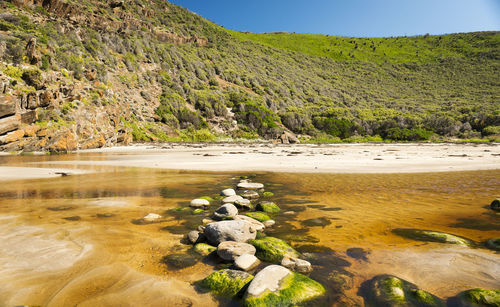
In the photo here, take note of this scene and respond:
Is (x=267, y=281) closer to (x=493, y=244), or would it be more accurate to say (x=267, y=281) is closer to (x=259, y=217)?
(x=259, y=217)

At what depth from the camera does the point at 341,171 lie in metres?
14.0

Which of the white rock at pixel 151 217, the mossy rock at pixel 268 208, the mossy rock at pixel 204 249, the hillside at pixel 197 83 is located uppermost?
the hillside at pixel 197 83

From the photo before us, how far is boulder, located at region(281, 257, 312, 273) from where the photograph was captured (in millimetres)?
3820

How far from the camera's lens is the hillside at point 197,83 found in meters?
28.6

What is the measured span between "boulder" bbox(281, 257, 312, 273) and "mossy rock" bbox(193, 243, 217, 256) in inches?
51.5

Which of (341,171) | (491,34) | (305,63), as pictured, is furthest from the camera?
(491,34)

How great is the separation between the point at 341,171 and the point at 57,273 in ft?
42.9

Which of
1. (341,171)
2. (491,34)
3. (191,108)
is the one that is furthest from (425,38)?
(341,171)

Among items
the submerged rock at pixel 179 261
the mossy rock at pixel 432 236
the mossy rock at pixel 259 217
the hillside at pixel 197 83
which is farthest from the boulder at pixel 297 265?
the hillside at pixel 197 83

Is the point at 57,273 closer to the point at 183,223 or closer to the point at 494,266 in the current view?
the point at 183,223

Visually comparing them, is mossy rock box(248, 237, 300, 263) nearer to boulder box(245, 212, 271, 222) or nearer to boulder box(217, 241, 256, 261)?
boulder box(217, 241, 256, 261)

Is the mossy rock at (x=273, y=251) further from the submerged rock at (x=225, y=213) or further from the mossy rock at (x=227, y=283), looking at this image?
the submerged rock at (x=225, y=213)

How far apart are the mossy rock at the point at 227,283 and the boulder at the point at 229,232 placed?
1.17 meters

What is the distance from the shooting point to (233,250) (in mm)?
4164
